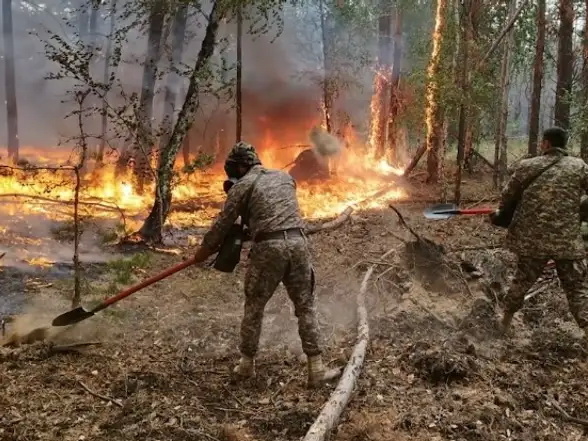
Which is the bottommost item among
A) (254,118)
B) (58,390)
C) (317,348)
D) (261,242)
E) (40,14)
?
(58,390)

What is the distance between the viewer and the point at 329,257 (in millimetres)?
9508

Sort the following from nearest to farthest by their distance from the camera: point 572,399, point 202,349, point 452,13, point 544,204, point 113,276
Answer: point 572,399
point 544,204
point 202,349
point 113,276
point 452,13

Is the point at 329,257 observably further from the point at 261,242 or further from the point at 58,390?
the point at 58,390

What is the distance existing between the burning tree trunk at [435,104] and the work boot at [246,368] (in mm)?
10635

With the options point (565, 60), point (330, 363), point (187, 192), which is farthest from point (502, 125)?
point (330, 363)

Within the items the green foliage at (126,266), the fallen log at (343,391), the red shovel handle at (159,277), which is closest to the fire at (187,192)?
the green foliage at (126,266)

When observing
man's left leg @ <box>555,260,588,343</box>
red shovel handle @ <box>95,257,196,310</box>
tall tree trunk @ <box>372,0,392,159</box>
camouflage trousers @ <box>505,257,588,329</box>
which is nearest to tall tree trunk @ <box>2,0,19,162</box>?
tall tree trunk @ <box>372,0,392,159</box>

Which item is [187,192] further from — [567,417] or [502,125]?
[567,417]

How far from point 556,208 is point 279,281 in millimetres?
2893

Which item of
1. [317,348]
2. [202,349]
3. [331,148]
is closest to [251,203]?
[317,348]

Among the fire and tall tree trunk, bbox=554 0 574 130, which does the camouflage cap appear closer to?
the fire

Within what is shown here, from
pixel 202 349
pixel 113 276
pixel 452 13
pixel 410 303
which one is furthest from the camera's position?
pixel 452 13

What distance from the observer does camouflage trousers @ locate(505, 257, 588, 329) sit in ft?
17.7

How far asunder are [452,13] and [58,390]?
45.6ft
